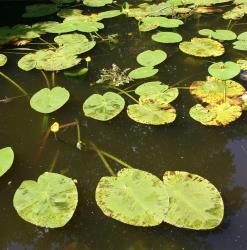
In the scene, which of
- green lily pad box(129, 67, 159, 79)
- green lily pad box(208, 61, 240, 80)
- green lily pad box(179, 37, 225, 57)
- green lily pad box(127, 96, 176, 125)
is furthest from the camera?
green lily pad box(179, 37, 225, 57)

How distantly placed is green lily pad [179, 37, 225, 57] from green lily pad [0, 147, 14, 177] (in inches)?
84.1

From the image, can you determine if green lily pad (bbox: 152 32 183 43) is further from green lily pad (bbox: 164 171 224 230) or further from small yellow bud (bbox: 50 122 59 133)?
green lily pad (bbox: 164 171 224 230)

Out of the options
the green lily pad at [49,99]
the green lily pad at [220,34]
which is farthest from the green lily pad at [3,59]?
the green lily pad at [220,34]

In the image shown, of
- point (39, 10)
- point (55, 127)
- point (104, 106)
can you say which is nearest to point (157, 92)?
point (104, 106)

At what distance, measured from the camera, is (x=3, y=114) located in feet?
10.8

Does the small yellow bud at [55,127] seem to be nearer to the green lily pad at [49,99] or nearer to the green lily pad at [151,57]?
the green lily pad at [49,99]

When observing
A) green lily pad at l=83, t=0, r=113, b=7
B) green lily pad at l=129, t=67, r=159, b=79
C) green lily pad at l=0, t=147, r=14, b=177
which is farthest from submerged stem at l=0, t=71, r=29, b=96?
green lily pad at l=83, t=0, r=113, b=7

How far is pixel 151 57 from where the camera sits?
12.8 feet

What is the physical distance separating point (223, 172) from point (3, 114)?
1884mm

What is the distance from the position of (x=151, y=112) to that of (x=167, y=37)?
1.50 metres

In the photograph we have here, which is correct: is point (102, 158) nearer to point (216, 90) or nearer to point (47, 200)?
point (47, 200)

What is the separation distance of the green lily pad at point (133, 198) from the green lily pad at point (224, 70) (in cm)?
145

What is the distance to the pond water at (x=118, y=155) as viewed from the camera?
2.22m

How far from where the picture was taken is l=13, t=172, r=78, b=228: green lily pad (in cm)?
226
